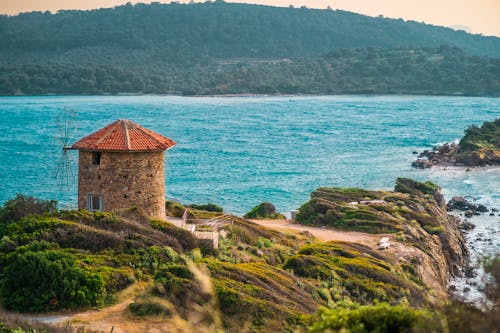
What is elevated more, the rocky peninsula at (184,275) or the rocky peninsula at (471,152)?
the rocky peninsula at (184,275)

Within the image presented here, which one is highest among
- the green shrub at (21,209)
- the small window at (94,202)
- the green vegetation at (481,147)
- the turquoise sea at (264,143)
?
the small window at (94,202)

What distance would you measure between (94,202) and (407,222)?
70.1ft

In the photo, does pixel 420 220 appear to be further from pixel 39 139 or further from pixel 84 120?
pixel 84 120

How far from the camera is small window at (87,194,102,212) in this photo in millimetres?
25625

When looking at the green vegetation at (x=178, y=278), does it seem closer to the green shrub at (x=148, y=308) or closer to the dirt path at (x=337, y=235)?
the green shrub at (x=148, y=308)

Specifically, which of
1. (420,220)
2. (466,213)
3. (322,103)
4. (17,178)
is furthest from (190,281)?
(322,103)

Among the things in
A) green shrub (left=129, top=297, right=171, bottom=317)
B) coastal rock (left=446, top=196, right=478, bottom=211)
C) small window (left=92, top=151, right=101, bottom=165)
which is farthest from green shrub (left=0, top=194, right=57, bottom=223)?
coastal rock (left=446, top=196, right=478, bottom=211)

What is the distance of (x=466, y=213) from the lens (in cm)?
5234

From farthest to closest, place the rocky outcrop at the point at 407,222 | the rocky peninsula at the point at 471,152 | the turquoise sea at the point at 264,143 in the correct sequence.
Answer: the rocky peninsula at the point at 471,152
the turquoise sea at the point at 264,143
the rocky outcrop at the point at 407,222

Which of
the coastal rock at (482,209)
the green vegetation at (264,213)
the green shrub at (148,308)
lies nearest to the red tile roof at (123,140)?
the green shrub at (148,308)

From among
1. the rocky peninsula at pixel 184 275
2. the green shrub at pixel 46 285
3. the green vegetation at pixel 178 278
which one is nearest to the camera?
the green vegetation at pixel 178 278

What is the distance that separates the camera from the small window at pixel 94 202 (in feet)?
84.1

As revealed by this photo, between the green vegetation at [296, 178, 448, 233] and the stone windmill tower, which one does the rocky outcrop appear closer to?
the green vegetation at [296, 178, 448, 233]

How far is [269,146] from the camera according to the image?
102m
